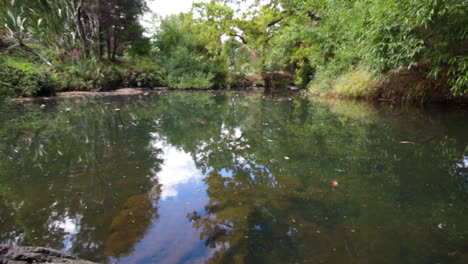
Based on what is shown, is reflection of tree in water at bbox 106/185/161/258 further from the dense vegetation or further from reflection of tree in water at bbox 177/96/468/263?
Answer: the dense vegetation

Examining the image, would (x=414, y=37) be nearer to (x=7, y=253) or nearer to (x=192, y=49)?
(x=7, y=253)

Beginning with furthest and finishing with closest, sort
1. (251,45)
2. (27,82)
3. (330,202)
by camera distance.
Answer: (251,45) < (27,82) < (330,202)

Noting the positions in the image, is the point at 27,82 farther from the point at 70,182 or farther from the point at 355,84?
the point at 355,84

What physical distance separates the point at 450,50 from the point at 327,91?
619 centimetres

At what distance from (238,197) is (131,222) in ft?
2.18

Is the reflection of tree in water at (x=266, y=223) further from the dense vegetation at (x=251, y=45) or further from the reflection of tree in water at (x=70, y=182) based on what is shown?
the dense vegetation at (x=251, y=45)

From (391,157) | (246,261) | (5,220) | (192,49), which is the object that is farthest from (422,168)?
(192,49)

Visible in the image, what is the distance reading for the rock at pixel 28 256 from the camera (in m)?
0.71

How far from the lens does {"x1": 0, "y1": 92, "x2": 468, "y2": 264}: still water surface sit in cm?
109

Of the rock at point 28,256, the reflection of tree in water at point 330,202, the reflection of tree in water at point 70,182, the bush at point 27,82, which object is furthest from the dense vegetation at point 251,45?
the rock at point 28,256

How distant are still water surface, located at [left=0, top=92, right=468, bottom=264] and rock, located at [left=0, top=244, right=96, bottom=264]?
10.5 inches

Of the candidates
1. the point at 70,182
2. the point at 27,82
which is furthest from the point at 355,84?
the point at 27,82

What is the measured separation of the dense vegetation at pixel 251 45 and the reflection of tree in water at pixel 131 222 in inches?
105

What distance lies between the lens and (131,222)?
4.19ft
